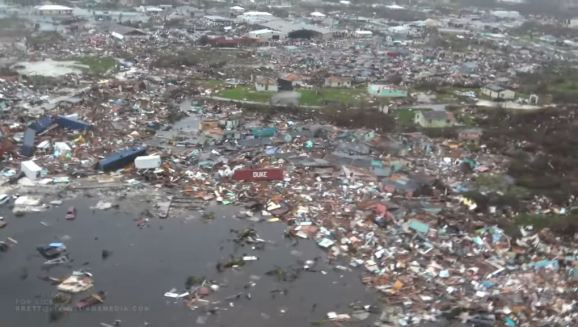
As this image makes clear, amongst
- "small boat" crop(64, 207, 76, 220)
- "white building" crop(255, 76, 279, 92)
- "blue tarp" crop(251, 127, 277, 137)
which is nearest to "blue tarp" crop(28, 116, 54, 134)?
"small boat" crop(64, 207, 76, 220)

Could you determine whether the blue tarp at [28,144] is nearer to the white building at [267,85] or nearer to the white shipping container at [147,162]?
the white shipping container at [147,162]

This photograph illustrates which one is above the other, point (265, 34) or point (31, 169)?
point (265, 34)

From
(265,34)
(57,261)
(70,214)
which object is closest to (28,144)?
(70,214)

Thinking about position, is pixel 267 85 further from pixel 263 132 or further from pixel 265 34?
pixel 265 34

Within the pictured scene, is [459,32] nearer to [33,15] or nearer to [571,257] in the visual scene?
[33,15]

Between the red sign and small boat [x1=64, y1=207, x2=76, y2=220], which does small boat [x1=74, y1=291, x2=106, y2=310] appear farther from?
Answer: the red sign

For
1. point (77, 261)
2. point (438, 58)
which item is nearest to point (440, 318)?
point (77, 261)
